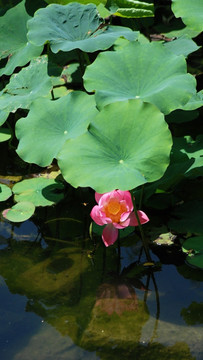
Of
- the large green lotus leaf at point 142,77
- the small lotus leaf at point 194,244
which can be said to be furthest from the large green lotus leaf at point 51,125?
the small lotus leaf at point 194,244

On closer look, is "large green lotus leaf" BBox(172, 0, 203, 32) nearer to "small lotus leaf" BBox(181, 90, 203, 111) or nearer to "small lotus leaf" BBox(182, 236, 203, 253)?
"small lotus leaf" BBox(181, 90, 203, 111)

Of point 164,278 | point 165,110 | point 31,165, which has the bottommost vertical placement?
point 31,165

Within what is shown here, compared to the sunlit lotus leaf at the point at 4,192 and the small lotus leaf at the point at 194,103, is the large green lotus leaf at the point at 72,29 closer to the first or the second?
the small lotus leaf at the point at 194,103

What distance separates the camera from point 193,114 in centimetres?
252

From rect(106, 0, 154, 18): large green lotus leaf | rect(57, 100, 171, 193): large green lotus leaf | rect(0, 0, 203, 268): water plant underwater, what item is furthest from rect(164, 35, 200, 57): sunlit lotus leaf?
rect(57, 100, 171, 193): large green lotus leaf

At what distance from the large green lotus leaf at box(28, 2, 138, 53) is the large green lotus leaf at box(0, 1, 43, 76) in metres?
0.26

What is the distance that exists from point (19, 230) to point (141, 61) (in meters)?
0.88

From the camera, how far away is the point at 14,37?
2.85 metres

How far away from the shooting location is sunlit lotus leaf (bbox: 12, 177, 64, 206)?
2266 mm

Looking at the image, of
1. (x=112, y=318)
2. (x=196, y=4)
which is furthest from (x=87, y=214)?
(x=196, y=4)

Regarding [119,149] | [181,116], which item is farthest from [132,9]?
[119,149]

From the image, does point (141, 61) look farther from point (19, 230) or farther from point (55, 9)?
point (19, 230)

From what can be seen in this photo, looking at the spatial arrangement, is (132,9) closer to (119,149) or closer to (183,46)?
(183,46)

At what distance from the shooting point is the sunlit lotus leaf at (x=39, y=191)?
7.43 feet
